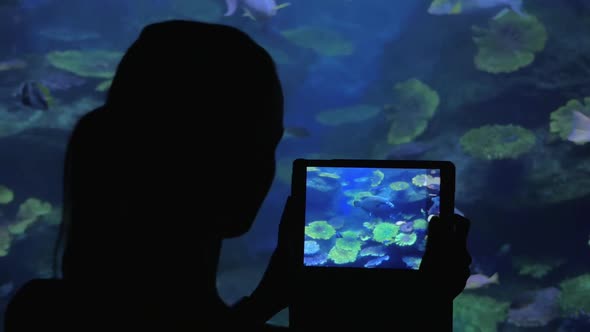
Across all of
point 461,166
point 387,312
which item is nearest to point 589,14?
point 461,166

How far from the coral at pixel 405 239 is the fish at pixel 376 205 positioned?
0.45 ft

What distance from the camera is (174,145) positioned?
2.23ft

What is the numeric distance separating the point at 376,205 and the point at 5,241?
826 centimetres

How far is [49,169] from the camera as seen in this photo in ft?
29.2

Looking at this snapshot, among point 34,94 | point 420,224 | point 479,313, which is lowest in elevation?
point 479,313

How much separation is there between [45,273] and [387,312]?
888 cm

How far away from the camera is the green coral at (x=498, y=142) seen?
303 inches

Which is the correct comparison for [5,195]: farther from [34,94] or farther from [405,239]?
[405,239]

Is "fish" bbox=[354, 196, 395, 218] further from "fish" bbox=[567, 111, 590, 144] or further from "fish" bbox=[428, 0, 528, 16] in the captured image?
"fish" bbox=[428, 0, 528, 16]

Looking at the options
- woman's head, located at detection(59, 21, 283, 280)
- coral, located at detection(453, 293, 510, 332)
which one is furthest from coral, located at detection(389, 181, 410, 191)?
coral, located at detection(453, 293, 510, 332)

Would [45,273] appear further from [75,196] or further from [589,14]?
[589,14]

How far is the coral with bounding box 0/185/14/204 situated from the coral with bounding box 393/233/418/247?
342 inches

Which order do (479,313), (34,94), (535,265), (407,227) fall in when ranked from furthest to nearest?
1. (535,265)
2. (479,313)
3. (34,94)
4. (407,227)

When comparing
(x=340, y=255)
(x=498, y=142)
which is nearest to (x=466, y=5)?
(x=498, y=142)
